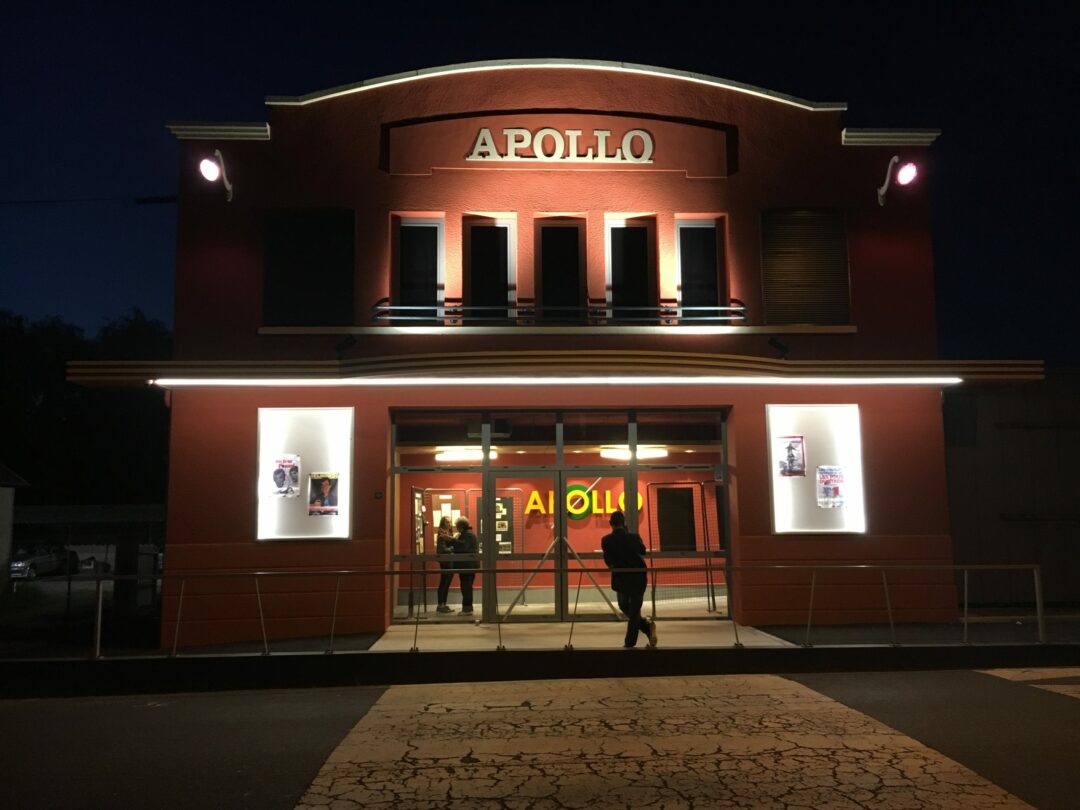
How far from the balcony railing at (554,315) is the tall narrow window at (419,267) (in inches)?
2.8

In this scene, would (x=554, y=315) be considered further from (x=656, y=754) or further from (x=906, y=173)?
(x=656, y=754)

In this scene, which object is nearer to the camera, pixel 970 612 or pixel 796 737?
pixel 796 737

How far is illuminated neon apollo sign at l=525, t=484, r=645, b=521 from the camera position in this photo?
47.4ft

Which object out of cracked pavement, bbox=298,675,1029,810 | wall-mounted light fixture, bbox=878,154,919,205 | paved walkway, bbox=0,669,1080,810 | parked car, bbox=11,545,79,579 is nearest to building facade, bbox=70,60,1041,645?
wall-mounted light fixture, bbox=878,154,919,205

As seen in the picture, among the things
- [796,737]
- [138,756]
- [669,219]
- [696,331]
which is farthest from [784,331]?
[138,756]

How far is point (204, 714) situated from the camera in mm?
9164

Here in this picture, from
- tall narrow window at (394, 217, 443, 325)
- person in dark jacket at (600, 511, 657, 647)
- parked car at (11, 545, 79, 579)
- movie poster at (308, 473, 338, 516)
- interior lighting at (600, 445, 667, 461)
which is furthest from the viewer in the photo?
parked car at (11, 545, 79, 579)

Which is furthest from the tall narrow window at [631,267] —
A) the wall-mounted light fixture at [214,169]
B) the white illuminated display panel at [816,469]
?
the wall-mounted light fixture at [214,169]

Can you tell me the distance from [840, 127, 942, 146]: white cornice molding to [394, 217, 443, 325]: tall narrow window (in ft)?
21.1

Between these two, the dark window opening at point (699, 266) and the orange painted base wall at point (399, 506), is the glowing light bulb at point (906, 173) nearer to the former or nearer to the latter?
the dark window opening at point (699, 266)

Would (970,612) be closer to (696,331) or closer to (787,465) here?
(787,465)

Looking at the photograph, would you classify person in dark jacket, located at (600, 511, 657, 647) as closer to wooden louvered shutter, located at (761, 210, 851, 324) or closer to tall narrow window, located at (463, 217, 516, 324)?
tall narrow window, located at (463, 217, 516, 324)

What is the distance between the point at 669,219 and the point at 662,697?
7789 millimetres

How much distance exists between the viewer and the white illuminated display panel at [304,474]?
13766mm
